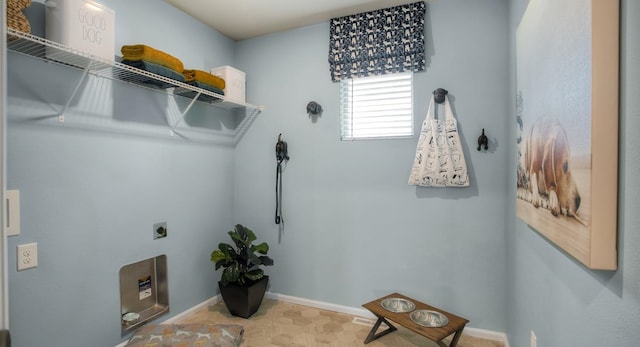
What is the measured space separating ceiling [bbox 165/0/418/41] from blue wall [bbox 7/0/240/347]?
0.48 feet

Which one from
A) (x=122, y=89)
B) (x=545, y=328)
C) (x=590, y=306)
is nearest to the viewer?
(x=590, y=306)

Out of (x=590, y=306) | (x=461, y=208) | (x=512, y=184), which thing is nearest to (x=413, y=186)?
(x=461, y=208)

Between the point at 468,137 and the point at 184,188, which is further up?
the point at 468,137

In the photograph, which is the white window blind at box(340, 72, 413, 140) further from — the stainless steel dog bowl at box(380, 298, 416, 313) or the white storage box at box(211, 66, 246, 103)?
the stainless steel dog bowl at box(380, 298, 416, 313)

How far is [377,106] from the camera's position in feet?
8.72

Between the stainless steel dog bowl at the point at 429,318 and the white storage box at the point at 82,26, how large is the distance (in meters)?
2.48

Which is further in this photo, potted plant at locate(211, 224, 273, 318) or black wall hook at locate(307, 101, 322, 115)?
black wall hook at locate(307, 101, 322, 115)

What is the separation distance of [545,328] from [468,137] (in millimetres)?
1411

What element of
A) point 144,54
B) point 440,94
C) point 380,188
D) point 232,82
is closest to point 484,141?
point 440,94

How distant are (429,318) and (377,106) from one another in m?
Answer: 1.64

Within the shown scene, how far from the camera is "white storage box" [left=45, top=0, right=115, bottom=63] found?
168 centimetres

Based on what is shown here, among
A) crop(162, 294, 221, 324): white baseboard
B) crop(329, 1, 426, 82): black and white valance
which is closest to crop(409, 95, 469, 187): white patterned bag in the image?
crop(329, 1, 426, 82): black and white valance

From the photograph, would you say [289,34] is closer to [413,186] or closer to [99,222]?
[413,186]

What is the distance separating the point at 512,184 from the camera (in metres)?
2.01
